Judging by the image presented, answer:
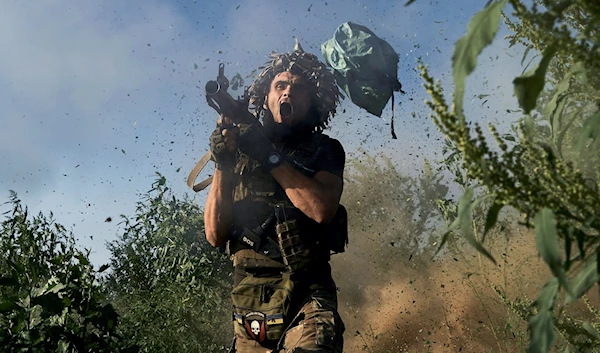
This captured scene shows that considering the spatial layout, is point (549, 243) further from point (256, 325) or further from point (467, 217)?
point (256, 325)

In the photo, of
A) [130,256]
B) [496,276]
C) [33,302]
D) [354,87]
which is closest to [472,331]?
[496,276]

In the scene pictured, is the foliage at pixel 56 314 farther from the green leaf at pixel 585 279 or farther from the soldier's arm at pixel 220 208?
the green leaf at pixel 585 279

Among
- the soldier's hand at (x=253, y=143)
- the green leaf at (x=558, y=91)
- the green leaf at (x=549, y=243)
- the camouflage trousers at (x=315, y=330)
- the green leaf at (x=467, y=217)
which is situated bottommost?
the camouflage trousers at (x=315, y=330)

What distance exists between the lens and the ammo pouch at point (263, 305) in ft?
10.5

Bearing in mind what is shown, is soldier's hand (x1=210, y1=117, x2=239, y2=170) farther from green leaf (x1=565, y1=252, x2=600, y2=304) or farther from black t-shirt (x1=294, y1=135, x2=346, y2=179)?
green leaf (x1=565, y1=252, x2=600, y2=304)

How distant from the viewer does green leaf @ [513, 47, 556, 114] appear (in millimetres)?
1060

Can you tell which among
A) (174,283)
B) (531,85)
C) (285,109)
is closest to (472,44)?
(531,85)

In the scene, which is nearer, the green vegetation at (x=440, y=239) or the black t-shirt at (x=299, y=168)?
the green vegetation at (x=440, y=239)

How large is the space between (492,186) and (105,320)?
8.91 ft

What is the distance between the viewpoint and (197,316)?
23.1 ft

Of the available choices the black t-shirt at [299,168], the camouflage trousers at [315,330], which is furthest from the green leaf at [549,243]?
the black t-shirt at [299,168]

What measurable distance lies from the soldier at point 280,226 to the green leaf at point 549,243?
6.99 ft

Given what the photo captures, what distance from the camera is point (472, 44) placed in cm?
103

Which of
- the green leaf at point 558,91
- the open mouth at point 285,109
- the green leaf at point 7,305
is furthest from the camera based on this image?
the open mouth at point 285,109
